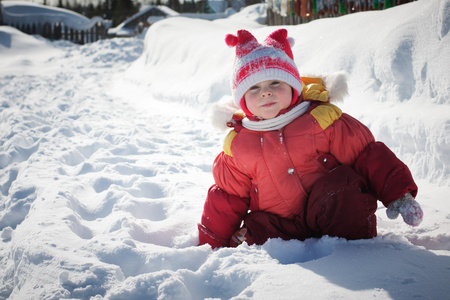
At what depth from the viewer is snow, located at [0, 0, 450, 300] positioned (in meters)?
1.23

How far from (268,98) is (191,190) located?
1092 mm

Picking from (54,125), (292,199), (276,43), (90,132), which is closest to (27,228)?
(292,199)

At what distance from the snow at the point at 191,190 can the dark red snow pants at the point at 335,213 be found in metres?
0.08

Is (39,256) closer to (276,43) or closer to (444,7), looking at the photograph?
(276,43)

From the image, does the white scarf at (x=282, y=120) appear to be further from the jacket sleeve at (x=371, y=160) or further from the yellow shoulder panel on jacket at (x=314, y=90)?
the jacket sleeve at (x=371, y=160)

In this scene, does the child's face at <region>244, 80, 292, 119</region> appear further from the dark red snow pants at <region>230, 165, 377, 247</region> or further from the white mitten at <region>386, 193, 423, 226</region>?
the white mitten at <region>386, 193, 423, 226</region>

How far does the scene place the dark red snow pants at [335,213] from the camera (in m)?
1.46

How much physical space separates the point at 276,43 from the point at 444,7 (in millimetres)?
1497

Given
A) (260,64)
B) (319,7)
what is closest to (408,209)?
(260,64)

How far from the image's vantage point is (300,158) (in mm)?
1665

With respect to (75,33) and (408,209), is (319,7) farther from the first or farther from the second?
(75,33)

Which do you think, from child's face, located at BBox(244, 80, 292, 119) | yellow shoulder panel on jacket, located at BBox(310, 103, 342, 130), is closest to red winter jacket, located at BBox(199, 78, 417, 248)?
yellow shoulder panel on jacket, located at BBox(310, 103, 342, 130)

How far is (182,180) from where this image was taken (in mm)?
2678

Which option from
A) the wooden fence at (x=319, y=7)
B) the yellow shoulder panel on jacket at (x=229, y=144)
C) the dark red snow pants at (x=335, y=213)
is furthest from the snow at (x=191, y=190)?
the wooden fence at (x=319, y=7)
